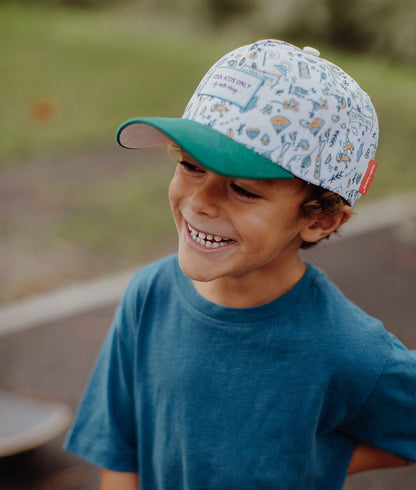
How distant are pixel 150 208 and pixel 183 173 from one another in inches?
172

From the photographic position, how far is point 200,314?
5.13 ft

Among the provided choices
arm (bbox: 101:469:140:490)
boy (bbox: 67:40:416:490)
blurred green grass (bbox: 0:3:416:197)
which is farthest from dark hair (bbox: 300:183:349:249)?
blurred green grass (bbox: 0:3:416:197)

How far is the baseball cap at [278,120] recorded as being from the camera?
132cm

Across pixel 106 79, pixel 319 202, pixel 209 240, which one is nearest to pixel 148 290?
pixel 209 240

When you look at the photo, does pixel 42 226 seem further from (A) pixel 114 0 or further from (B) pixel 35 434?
(A) pixel 114 0

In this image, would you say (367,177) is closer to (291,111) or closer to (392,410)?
(291,111)

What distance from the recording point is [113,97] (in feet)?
30.6

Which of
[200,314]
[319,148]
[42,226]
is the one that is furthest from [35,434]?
[42,226]

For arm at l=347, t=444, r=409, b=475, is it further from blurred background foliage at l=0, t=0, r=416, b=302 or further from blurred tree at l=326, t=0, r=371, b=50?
blurred tree at l=326, t=0, r=371, b=50

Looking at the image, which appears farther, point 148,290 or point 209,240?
point 148,290

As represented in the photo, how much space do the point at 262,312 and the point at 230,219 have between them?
28 cm

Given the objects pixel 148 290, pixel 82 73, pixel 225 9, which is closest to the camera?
pixel 148 290

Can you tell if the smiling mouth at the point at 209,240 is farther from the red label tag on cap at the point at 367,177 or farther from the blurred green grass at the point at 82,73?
the blurred green grass at the point at 82,73

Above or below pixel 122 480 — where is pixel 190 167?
above
